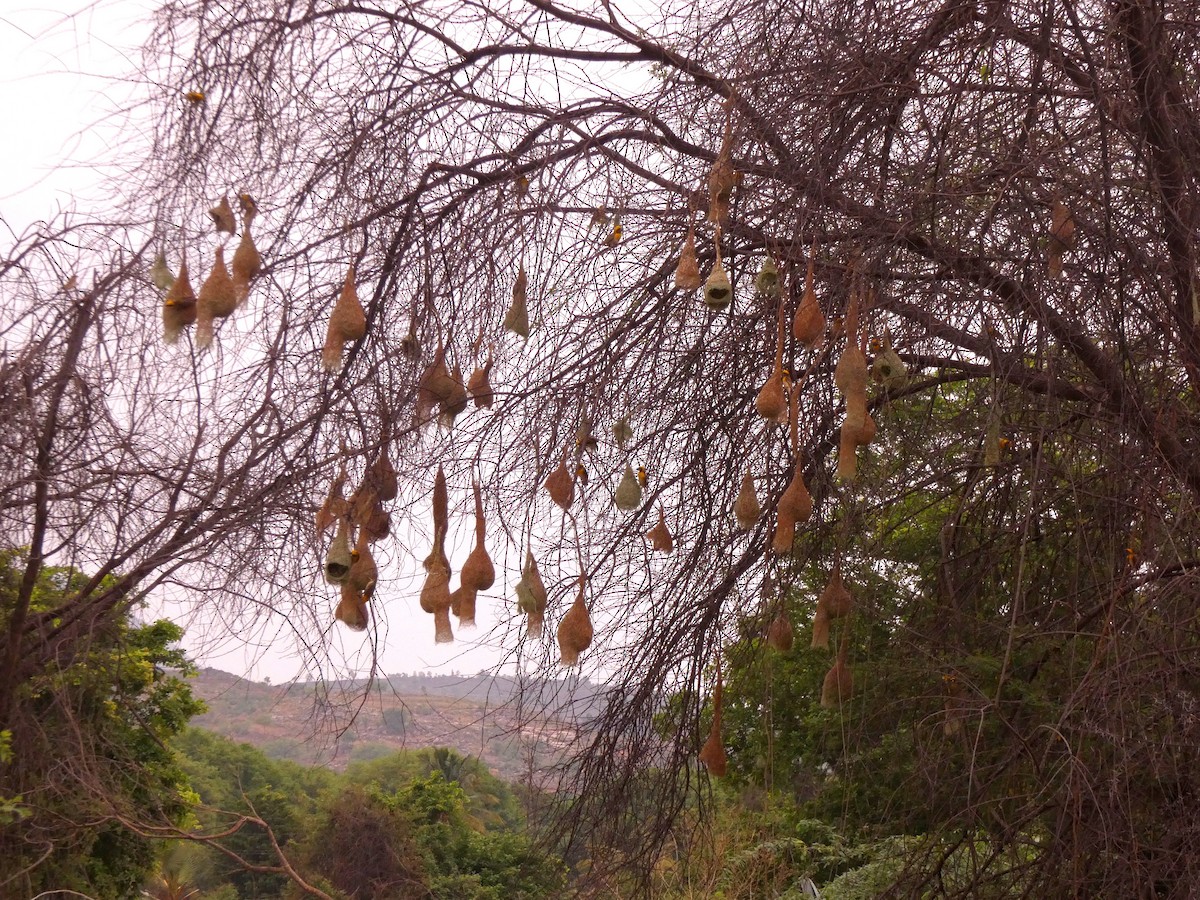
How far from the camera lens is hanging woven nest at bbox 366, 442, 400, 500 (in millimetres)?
2434

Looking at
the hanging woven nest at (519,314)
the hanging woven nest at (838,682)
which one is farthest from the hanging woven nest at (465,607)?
the hanging woven nest at (838,682)

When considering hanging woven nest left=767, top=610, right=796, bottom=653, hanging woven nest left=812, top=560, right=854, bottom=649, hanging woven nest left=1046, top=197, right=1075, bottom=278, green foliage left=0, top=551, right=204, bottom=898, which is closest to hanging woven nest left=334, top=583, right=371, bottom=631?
hanging woven nest left=812, top=560, right=854, bottom=649

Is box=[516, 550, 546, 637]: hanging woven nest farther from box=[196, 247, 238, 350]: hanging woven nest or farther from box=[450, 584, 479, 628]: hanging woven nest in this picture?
box=[196, 247, 238, 350]: hanging woven nest

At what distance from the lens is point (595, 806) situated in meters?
4.16

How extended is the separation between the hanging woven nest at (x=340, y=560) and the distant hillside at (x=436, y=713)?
0.72 meters

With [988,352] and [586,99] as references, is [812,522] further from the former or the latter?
[586,99]

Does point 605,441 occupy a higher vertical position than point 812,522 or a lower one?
higher

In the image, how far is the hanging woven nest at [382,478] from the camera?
2434mm

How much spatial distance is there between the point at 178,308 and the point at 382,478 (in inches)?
22.2

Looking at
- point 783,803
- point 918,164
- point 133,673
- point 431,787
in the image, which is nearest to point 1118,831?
point 918,164

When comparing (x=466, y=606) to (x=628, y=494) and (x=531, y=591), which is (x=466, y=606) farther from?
(x=628, y=494)

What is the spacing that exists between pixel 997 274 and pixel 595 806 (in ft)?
8.07

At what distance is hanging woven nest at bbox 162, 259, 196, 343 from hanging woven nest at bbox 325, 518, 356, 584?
0.59m

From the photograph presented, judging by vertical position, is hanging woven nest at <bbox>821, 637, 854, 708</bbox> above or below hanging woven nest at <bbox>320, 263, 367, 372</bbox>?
below
